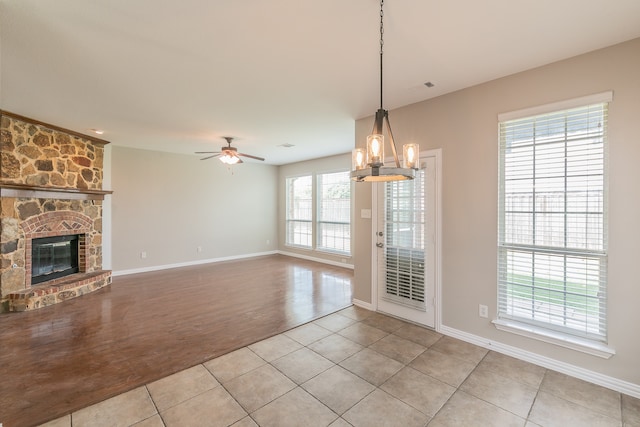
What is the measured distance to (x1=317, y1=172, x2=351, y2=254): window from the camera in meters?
6.91

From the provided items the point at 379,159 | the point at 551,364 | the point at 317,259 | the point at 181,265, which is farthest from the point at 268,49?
the point at 181,265

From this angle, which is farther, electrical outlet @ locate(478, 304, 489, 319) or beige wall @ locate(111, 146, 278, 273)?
beige wall @ locate(111, 146, 278, 273)

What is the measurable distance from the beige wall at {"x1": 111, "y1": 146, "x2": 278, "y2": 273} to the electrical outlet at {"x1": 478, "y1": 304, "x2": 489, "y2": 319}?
20.4 ft

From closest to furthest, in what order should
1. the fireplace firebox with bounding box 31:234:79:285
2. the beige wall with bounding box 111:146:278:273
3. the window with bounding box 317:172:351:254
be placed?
1. the fireplace firebox with bounding box 31:234:79:285
2. the beige wall with bounding box 111:146:278:273
3. the window with bounding box 317:172:351:254

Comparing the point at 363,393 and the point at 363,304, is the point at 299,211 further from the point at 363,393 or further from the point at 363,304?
the point at 363,393

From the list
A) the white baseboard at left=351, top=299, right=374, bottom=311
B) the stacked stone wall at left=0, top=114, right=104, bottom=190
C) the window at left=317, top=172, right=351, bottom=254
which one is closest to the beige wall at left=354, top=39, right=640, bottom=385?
the white baseboard at left=351, top=299, right=374, bottom=311

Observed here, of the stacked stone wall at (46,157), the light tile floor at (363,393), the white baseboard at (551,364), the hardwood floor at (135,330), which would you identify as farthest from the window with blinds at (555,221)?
the stacked stone wall at (46,157)

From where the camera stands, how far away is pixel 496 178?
9.40 feet

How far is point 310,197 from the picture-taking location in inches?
305

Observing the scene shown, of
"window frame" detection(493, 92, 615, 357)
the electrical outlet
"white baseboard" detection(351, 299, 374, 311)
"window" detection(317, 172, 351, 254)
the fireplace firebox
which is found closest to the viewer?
"window frame" detection(493, 92, 615, 357)

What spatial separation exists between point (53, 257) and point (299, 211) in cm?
524

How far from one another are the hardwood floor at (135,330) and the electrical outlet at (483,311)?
1.81 m

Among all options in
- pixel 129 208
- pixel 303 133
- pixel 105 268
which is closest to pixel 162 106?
pixel 303 133

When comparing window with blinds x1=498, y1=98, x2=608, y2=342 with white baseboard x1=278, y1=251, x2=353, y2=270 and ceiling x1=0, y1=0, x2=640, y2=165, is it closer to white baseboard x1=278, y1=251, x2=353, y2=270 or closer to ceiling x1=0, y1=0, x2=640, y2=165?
ceiling x1=0, y1=0, x2=640, y2=165
